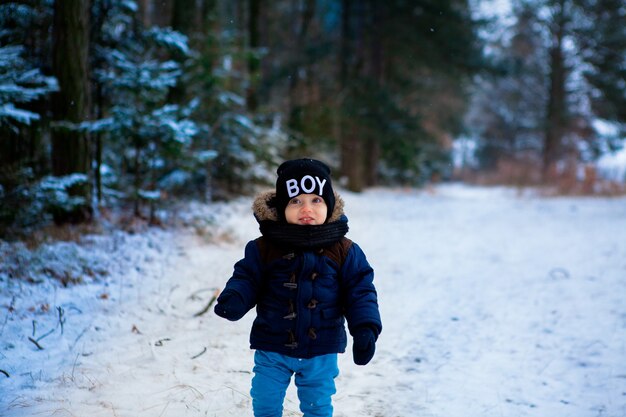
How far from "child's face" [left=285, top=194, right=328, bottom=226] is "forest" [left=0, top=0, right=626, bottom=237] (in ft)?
11.9

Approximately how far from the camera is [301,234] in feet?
8.55

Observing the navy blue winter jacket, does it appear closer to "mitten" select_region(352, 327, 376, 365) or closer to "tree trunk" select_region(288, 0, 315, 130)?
"mitten" select_region(352, 327, 376, 365)

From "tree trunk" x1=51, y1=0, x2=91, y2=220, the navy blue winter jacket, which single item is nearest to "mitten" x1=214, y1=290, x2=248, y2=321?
the navy blue winter jacket

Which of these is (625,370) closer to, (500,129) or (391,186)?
(391,186)

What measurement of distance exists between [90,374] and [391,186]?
17.5 meters

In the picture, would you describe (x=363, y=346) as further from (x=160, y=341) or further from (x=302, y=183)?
(x=160, y=341)

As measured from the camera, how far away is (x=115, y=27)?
755cm

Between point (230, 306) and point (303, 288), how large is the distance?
0.40 m

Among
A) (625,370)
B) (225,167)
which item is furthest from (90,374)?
(225,167)

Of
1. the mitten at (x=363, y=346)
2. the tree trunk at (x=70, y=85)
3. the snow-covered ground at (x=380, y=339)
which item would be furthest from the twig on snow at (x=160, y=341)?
the tree trunk at (x=70, y=85)

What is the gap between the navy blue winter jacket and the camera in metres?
2.59

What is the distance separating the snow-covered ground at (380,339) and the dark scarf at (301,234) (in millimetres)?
1394

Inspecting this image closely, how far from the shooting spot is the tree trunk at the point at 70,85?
6.19 m

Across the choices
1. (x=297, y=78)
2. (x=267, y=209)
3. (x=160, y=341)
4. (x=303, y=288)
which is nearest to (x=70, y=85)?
(x=160, y=341)
